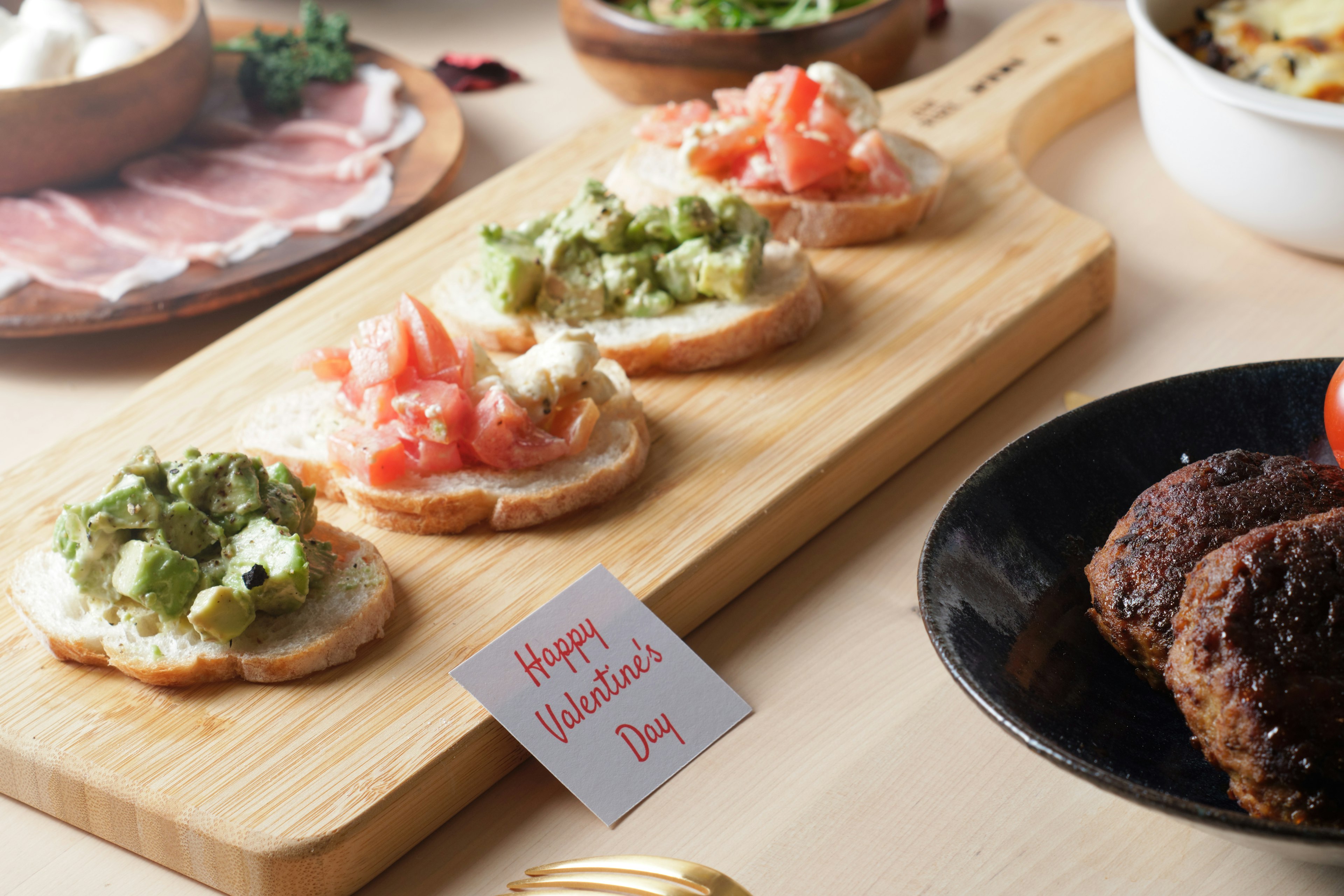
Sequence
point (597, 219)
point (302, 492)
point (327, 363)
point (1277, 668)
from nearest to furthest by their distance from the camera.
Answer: point (1277, 668) → point (302, 492) → point (327, 363) → point (597, 219)

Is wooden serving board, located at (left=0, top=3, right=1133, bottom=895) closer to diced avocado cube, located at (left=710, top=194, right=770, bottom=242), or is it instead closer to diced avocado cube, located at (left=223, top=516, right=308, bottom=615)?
diced avocado cube, located at (left=223, top=516, right=308, bottom=615)

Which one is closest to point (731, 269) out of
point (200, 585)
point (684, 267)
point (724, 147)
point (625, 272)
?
point (684, 267)

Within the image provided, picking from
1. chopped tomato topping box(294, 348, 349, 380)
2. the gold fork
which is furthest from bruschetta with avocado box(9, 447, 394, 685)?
the gold fork

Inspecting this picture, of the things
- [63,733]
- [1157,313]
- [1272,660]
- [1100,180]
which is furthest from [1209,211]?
[63,733]

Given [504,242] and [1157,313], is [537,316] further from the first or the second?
[1157,313]

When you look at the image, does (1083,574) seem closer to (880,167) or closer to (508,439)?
(508,439)
